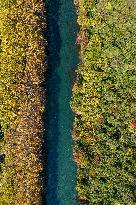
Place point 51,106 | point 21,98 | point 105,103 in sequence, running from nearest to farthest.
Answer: point 21,98 → point 105,103 → point 51,106

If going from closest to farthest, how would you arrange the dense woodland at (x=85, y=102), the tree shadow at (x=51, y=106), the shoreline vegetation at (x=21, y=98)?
the shoreline vegetation at (x=21, y=98), the dense woodland at (x=85, y=102), the tree shadow at (x=51, y=106)

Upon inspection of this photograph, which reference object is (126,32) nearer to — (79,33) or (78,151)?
(79,33)

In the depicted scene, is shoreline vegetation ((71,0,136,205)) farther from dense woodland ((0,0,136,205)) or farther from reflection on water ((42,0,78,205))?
reflection on water ((42,0,78,205))

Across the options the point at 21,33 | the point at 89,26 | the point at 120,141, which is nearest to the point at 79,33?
the point at 89,26

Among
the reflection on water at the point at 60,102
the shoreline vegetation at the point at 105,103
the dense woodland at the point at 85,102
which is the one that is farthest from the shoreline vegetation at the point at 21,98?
the shoreline vegetation at the point at 105,103

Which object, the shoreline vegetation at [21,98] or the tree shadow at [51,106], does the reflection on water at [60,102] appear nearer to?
the tree shadow at [51,106]

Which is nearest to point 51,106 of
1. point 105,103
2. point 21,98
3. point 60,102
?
point 60,102

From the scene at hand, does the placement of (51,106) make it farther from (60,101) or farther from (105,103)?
(105,103)
